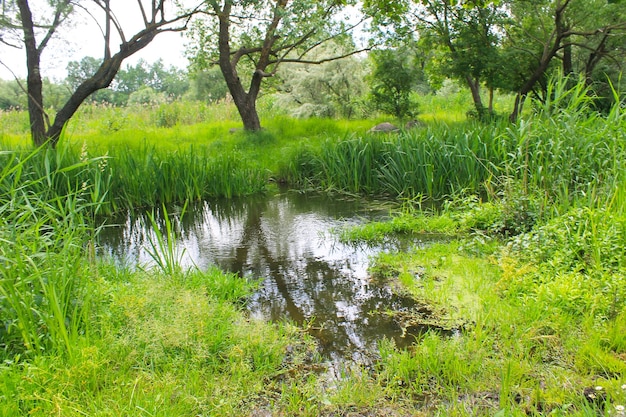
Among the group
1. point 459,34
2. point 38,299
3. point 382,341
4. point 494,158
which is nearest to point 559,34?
point 459,34

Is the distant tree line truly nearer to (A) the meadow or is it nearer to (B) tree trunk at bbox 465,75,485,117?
(B) tree trunk at bbox 465,75,485,117

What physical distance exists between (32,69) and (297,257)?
6.21 m

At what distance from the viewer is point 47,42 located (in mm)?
7879

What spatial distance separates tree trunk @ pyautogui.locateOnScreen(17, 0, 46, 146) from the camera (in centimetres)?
736

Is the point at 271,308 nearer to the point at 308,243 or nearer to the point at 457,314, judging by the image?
the point at 457,314

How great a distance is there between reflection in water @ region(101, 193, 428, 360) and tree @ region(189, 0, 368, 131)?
11.6ft

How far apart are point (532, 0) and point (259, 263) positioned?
878cm

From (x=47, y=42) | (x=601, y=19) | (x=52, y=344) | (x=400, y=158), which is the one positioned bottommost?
(x=52, y=344)

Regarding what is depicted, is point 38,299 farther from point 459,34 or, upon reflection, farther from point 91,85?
point 459,34

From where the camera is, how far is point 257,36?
11156 mm

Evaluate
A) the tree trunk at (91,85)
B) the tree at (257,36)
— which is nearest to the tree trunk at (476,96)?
the tree at (257,36)

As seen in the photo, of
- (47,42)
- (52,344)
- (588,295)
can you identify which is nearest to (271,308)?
(52,344)

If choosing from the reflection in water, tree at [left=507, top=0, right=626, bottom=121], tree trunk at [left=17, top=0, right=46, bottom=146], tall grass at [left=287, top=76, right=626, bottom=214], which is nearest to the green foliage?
tree at [left=507, top=0, right=626, bottom=121]

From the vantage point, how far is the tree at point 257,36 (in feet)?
28.2
